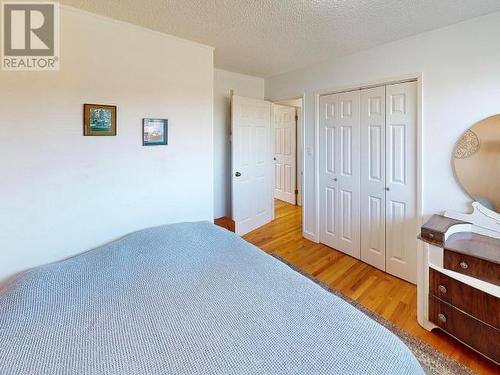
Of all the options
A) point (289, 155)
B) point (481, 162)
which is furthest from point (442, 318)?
point (289, 155)

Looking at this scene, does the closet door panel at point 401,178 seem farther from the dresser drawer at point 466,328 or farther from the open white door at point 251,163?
the open white door at point 251,163

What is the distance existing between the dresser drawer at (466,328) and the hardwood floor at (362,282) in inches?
4.2

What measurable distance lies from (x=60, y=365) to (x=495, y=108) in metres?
2.90

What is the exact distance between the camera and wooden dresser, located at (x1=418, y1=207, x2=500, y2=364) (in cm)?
155

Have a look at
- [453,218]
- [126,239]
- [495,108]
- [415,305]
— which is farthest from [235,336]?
[495,108]

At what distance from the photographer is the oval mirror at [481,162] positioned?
1.94 m

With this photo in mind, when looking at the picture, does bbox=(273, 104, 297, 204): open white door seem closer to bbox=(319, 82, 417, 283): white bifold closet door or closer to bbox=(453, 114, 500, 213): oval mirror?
bbox=(319, 82, 417, 283): white bifold closet door

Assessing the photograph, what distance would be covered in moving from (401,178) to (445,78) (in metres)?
0.90

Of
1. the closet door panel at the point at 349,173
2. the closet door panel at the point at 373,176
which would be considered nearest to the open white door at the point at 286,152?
the closet door panel at the point at 349,173

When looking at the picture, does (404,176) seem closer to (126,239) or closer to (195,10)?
(195,10)

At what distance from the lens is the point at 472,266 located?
164 centimetres

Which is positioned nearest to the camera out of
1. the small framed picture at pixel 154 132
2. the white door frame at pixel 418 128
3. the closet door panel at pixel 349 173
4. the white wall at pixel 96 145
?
the white wall at pixel 96 145

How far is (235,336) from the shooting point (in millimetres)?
1010

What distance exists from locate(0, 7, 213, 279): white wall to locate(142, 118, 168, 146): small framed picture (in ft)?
0.15
